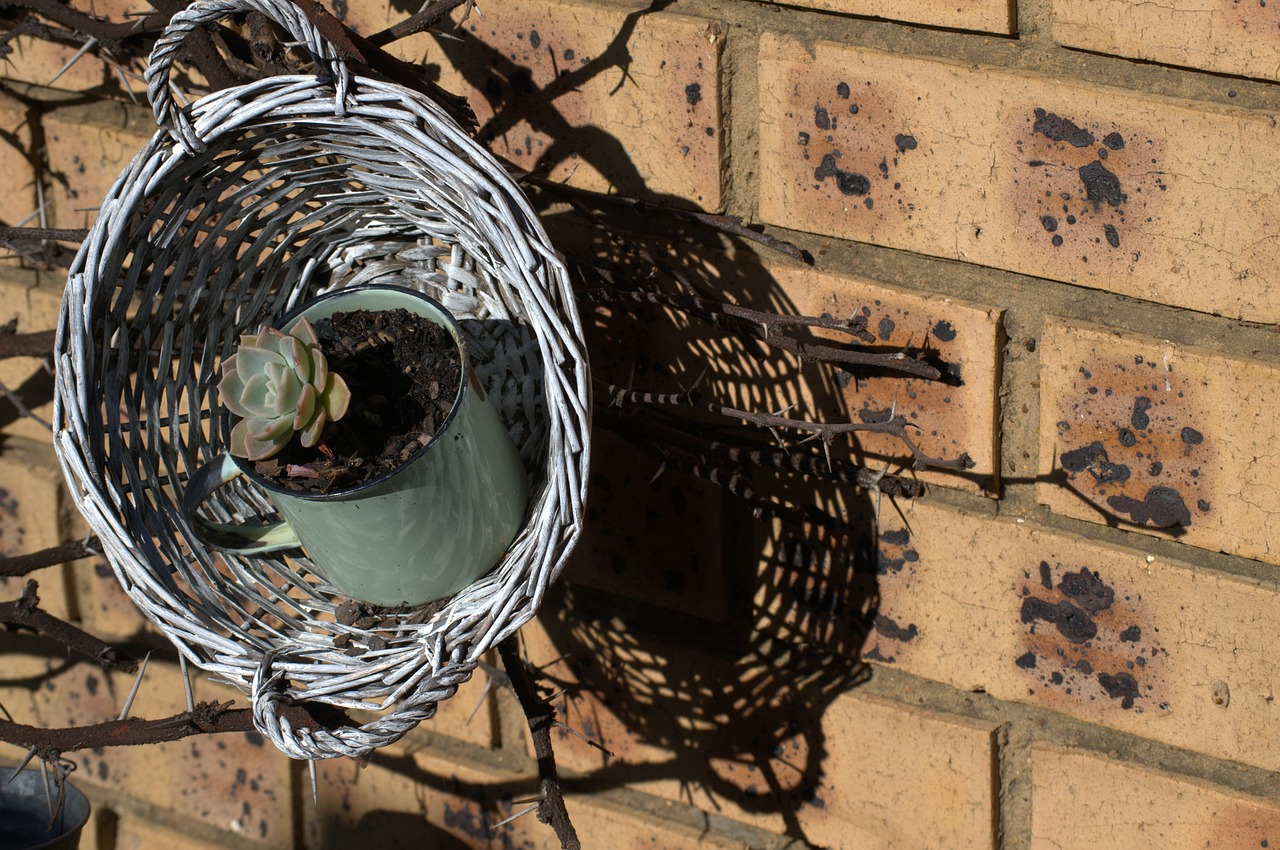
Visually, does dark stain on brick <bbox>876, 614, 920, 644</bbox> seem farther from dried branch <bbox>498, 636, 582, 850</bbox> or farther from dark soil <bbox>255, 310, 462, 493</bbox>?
dark soil <bbox>255, 310, 462, 493</bbox>

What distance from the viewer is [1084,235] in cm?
82

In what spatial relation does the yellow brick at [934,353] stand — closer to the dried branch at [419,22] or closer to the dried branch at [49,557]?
the dried branch at [419,22]

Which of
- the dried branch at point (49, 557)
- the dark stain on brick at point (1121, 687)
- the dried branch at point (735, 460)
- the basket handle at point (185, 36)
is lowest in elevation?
the dark stain on brick at point (1121, 687)

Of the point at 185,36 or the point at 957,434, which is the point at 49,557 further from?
the point at 957,434

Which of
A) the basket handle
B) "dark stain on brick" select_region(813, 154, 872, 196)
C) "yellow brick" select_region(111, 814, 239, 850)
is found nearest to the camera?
the basket handle

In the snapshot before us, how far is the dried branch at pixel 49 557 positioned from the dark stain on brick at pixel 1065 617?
0.71 m

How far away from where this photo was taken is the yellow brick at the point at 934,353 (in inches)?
34.3

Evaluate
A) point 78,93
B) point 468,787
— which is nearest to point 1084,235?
point 468,787

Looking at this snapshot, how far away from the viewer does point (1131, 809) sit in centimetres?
91

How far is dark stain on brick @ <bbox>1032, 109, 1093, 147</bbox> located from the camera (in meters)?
0.80

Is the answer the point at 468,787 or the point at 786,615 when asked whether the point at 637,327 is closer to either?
the point at 786,615

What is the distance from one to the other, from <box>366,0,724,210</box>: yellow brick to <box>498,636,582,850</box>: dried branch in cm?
34

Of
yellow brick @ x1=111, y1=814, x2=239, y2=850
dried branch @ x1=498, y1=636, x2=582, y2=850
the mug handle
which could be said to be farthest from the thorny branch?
yellow brick @ x1=111, y1=814, x2=239, y2=850

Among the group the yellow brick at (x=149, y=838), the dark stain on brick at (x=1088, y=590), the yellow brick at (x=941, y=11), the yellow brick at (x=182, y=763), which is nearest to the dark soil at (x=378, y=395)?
the yellow brick at (x=941, y=11)
